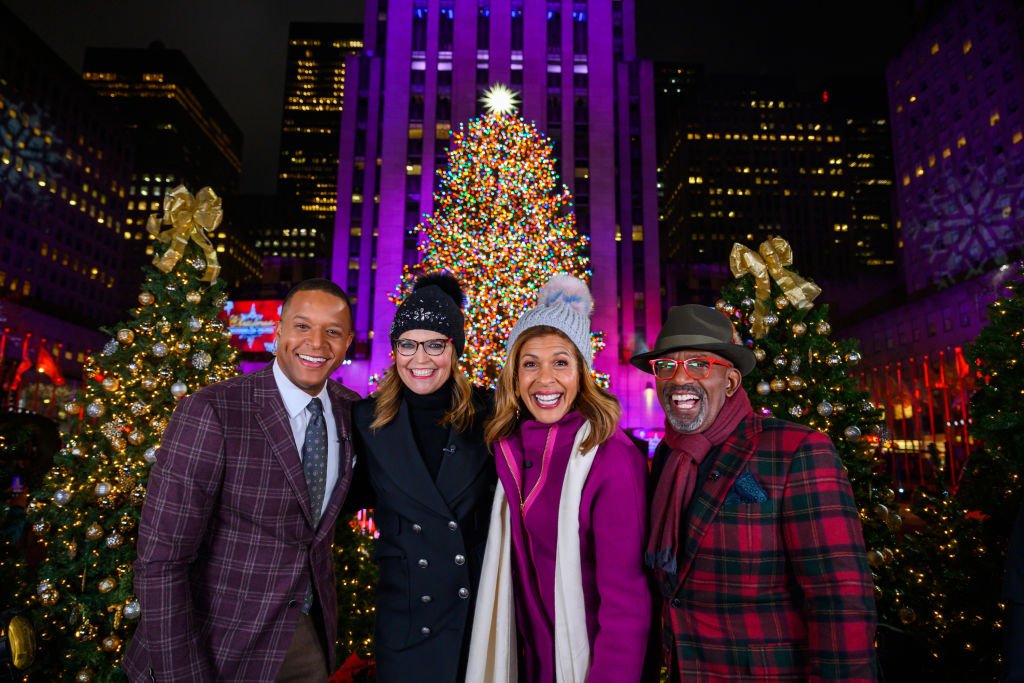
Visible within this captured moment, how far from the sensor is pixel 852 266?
10281cm

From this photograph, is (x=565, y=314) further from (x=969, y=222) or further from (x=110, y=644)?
(x=969, y=222)

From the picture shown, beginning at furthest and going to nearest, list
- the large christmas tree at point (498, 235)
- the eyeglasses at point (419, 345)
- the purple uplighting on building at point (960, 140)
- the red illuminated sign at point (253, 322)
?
the purple uplighting on building at point (960, 140) → the red illuminated sign at point (253, 322) → the large christmas tree at point (498, 235) → the eyeglasses at point (419, 345)

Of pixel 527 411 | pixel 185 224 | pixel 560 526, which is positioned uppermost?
pixel 185 224

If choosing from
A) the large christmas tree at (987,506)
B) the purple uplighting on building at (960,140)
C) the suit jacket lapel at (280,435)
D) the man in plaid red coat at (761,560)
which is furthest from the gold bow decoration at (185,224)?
the purple uplighting on building at (960,140)

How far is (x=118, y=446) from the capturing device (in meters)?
5.17

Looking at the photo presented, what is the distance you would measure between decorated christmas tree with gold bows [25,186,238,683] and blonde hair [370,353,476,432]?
244cm

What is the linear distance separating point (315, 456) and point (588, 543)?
1.45m

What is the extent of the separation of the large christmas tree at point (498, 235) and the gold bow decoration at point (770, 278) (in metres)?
11.3

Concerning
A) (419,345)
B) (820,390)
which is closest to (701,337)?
(419,345)

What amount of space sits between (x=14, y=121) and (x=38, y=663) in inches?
3822

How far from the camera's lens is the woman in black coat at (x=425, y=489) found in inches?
106

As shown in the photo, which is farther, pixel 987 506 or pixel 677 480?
pixel 987 506

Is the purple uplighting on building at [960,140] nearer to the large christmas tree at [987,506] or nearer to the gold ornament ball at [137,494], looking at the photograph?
the large christmas tree at [987,506]

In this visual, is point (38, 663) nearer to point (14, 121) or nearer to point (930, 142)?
point (930, 142)
